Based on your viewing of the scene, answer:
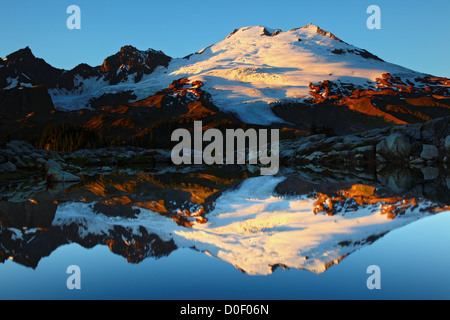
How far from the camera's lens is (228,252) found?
4.84 metres

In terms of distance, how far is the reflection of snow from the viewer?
14.9ft

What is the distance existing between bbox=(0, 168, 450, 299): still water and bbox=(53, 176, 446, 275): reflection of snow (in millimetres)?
15

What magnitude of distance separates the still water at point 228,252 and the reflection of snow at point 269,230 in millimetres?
15

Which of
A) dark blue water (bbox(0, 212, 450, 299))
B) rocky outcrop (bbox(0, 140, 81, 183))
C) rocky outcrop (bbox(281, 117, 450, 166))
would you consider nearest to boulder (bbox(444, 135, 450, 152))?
rocky outcrop (bbox(281, 117, 450, 166))

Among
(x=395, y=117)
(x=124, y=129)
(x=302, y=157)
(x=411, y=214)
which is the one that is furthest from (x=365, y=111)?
(x=411, y=214)

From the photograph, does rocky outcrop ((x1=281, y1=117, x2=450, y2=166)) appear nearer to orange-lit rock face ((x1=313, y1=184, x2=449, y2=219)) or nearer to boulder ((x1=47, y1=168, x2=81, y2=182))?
orange-lit rock face ((x1=313, y1=184, x2=449, y2=219))

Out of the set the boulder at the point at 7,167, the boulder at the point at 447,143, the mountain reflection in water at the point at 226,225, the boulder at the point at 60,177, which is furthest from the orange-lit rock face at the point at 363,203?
the boulder at the point at 447,143

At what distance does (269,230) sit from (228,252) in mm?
1392

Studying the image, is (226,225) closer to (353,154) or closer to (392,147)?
(392,147)

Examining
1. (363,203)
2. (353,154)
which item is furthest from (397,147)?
(363,203)

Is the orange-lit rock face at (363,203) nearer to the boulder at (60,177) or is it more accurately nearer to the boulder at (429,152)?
the boulder at (60,177)

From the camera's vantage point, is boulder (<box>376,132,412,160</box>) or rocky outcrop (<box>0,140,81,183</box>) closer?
rocky outcrop (<box>0,140,81,183</box>)
